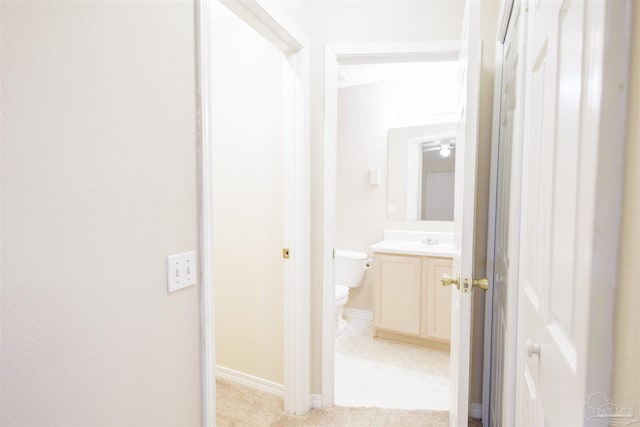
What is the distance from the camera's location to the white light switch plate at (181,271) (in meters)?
1.02

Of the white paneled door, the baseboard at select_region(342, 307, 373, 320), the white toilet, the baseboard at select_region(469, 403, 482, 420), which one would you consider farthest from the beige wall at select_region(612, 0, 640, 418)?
the baseboard at select_region(342, 307, 373, 320)

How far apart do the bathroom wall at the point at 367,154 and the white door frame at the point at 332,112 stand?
142 cm

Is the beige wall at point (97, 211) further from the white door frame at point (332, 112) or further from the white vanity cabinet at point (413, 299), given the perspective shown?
the white vanity cabinet at point (413, 299)

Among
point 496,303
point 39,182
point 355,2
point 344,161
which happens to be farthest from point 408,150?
point 39,182

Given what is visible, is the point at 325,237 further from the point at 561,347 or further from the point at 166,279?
the point at 561,347

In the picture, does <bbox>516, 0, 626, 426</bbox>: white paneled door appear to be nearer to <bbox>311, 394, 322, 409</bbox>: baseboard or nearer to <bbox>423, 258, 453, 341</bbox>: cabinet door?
<bbox>311, 394, 322, 409</bbox>: baseboard

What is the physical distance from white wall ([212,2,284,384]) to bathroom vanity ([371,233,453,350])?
1.15 m

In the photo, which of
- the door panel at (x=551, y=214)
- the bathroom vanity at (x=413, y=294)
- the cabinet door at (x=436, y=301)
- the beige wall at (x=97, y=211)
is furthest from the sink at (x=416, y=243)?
the beige wall at (x=97, y=211)

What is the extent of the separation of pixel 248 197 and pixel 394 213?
170 centimetres

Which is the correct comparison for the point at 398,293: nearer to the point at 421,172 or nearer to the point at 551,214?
the point at 421,172

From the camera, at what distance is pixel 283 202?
6.32 feet

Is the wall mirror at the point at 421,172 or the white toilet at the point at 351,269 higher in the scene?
the wall mirror at the point at 421,172

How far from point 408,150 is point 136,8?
275 centimetres

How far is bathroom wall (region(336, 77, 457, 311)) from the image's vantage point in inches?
129
